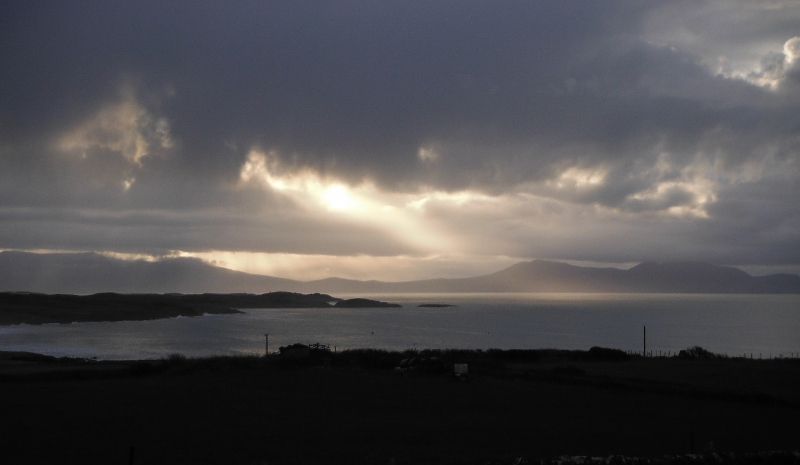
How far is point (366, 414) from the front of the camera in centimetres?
1972

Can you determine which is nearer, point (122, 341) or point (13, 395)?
point (13, 395)

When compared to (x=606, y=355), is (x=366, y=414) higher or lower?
higher

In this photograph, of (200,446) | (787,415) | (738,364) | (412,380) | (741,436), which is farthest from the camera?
(738,364)

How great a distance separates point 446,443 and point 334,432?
3210mm

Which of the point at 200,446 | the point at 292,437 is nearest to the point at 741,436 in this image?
the point at 292,437

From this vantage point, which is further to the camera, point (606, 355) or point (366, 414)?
point (606, 355)

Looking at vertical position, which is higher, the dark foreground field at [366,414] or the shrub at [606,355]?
the dark foreground field at [366,414]

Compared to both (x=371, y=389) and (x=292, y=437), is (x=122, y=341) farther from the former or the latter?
(x=292, y=437)

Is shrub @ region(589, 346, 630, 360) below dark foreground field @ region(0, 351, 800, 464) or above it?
below

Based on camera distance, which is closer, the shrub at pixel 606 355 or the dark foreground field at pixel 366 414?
the dark foreground field at pixel 366 414

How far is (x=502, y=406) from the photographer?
21750mm

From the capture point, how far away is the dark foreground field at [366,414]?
47.0 ft

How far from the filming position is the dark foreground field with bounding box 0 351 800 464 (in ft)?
47.0

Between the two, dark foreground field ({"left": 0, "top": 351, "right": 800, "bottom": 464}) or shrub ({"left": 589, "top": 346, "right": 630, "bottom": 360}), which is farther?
shrub ({"left": 589, "top": 346, "right": 630, "bottom": 360})
